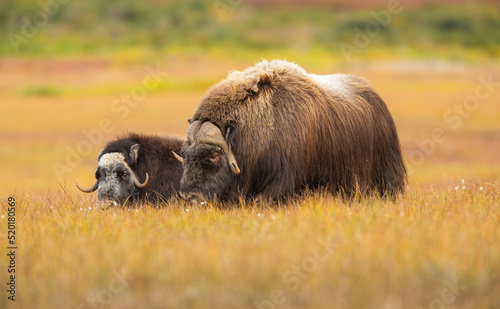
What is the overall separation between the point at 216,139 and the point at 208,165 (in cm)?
23

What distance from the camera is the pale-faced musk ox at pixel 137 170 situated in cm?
579

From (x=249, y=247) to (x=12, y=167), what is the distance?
12.5 metres

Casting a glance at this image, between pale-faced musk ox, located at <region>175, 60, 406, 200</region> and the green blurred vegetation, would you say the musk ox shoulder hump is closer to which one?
pale-faced musk ox, located at <region>175, 60, 406, 200</region>

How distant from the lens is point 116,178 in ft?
19.0

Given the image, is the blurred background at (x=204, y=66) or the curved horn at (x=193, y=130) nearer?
the curved horn at (x=193, y=130)

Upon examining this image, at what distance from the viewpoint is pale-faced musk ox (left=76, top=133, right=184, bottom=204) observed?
5.79m

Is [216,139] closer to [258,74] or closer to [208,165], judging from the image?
[208,165]

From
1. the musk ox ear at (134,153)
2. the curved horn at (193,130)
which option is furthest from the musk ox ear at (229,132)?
the musk ox ear at (134,153)

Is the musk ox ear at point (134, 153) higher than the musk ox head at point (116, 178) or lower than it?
higher

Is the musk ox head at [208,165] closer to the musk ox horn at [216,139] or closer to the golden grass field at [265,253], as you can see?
the musk ox horn at [216,139]

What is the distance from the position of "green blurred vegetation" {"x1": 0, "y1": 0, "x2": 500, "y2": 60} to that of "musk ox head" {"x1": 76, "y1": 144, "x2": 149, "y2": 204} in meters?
47.2

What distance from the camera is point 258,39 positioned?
59.1 metres

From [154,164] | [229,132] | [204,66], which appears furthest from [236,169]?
[204,66]

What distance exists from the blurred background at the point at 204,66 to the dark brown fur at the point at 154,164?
2.67 ft
